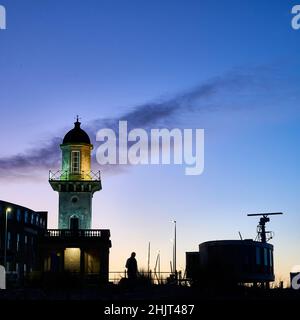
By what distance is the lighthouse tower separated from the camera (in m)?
67.5

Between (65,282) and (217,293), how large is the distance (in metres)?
10.1

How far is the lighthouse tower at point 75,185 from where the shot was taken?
67.5 meters

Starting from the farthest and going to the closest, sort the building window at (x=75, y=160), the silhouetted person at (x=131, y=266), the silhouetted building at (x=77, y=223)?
the building window at (x=75, y=160)
the silhouetted building at (x=77, y=223)
the silhouetted person at (x=131, y=266)

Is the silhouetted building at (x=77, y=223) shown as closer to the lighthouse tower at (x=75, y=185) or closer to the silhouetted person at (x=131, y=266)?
the lighthouse tower at (x=75, y=185)

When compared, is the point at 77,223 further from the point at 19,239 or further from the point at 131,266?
the point at 131,266

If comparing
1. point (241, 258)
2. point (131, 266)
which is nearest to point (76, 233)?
point (241, 258)

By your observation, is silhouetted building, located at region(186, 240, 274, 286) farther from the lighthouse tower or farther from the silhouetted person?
the silhouetted person

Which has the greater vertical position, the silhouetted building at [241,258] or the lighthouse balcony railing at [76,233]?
the lighthouse balcony railing at [76,233]

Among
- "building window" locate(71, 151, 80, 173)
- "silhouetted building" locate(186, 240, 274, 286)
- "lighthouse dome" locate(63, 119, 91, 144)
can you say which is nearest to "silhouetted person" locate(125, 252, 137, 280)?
"silhouetted building" locate(186, 240, 274, 286)

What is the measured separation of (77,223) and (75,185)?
12.7 feet

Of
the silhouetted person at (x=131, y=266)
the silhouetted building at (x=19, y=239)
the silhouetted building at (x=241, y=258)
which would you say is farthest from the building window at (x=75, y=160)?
the silhouetted person at (x=131, y=266)

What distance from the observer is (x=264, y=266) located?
209 feet

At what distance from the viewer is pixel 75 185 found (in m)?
68.3
